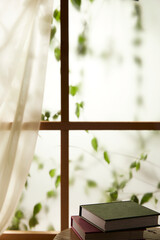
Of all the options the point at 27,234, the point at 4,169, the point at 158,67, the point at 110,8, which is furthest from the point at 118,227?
the point at 110,8

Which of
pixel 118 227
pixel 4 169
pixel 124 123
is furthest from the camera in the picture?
pixel 124 123

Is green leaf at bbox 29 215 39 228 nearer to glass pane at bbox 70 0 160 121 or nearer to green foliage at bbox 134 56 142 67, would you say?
glass pane at bbox 70 0 160 121

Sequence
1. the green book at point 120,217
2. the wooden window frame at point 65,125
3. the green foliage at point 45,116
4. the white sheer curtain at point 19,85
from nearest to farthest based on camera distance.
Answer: the green book at point 120,217 < the white sheer curtain at point 19,85 < the wooden window frame at point 65,125 < the green foliage at point 45,116

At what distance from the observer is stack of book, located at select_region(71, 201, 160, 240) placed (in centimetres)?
125

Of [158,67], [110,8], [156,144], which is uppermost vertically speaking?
[110,8]

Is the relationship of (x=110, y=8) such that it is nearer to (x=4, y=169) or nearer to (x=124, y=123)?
(x=124, y=123)

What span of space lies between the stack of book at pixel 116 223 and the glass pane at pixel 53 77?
2.07 ft

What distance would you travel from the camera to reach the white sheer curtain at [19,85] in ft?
5.17

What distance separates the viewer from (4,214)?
1607mm

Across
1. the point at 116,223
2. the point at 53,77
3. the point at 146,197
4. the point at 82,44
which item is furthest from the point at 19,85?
the point at 146,197

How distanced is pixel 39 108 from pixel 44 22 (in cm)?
38

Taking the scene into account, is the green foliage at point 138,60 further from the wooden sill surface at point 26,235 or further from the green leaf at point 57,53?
the wooden sill surface at point 26,235

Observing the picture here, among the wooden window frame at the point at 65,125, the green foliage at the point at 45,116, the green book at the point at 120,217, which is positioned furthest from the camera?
the green foliage at the point at 45,116

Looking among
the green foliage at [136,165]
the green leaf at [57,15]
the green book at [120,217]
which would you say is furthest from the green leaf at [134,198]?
the green leaf at [57,15]
